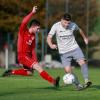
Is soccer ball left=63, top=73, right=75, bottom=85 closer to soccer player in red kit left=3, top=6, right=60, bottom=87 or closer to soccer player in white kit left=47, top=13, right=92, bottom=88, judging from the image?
soccer player in white kit left=47, top=13, right=92, bottom=88

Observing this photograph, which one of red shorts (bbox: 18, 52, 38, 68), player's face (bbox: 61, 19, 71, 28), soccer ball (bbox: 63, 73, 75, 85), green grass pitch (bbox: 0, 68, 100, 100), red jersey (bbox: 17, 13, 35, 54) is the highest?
player's face (bbox: 61, 19, 71, 28)

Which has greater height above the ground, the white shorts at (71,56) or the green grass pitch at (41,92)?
the white shorts at (71,56)

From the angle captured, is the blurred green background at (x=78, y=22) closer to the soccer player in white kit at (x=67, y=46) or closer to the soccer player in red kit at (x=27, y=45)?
the soccer player in red kit at (x=27, y=45)

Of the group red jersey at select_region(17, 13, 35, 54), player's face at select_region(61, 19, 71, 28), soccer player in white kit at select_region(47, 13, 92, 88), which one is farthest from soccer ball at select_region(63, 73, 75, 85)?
red jersey at select_region(17, 13, 35, 54)

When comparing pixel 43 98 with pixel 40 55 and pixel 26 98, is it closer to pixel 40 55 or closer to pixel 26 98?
pixel 26 98

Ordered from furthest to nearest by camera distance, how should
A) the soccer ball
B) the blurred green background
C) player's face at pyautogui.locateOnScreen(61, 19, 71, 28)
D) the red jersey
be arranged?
1. the blurred green background
2. the red jersey
3. player's face at pyautogui.locateOnScreen(61, 19, 71, 28)
4. the soccer ball

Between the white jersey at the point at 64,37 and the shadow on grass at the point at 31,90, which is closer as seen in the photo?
the shadow on grass at the point at 31,90

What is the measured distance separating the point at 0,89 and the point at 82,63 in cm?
234

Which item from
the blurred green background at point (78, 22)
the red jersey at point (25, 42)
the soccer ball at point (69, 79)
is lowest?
the soccer ball at point (69, 79)

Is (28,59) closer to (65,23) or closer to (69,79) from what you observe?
(65,23)

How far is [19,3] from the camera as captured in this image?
49.8 meters

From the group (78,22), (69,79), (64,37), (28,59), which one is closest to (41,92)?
(69,79)

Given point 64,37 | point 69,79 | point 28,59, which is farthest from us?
point 28,59

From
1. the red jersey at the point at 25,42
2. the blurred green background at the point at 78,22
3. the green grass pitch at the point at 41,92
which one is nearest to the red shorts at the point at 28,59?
the red jersey at the point at 25,42
